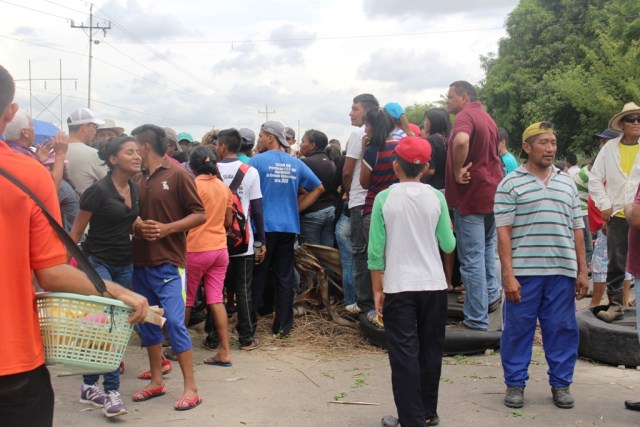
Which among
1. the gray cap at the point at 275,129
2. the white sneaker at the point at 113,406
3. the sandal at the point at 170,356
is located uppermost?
the gray cap at the point at 275,129

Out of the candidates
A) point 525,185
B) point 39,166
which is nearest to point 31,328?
point 39,166

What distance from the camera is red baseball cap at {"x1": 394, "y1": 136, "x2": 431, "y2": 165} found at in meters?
4.41

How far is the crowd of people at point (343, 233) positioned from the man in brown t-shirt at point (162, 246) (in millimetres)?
12

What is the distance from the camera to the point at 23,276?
7.91ft

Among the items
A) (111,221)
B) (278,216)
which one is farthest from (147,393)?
(278,216)

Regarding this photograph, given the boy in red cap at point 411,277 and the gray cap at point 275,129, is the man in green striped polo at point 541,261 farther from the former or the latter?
the gray cap at point 275,129

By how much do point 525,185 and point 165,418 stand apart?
3.12 meters

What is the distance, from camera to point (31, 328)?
2.43m

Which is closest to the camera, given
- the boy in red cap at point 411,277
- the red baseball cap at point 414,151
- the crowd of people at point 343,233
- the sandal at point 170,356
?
the crowd of people at point 343,233

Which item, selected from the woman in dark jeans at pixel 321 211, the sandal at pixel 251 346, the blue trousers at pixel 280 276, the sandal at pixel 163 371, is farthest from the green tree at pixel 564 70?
the sandal at pixel 163 371

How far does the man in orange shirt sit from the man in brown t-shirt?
259 cm

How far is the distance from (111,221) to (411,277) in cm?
223

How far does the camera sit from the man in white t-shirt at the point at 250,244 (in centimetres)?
677

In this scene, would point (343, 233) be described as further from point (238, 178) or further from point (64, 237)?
point (64, 237)
